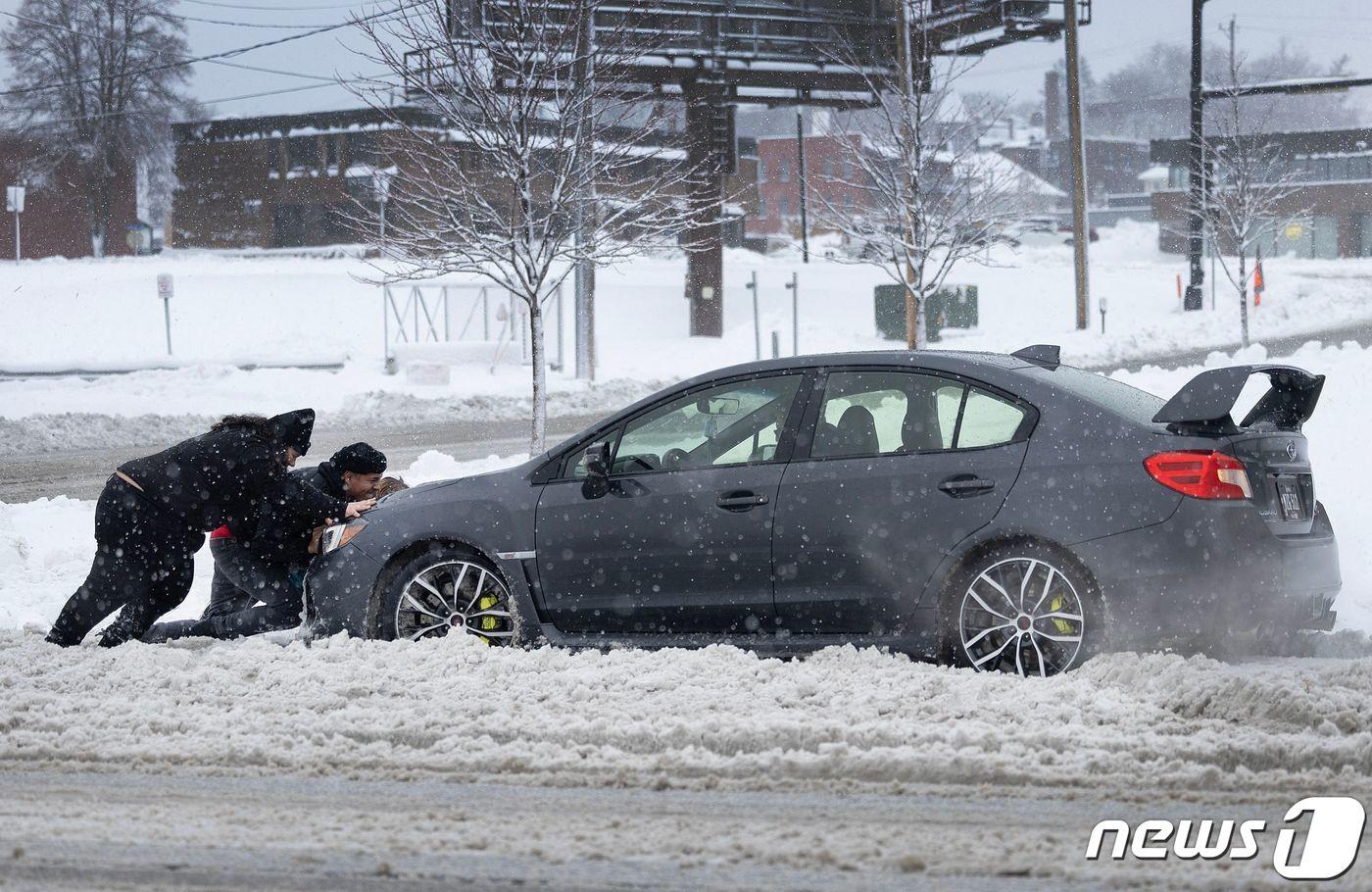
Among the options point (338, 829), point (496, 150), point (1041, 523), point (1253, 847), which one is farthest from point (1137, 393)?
point (496, 150)

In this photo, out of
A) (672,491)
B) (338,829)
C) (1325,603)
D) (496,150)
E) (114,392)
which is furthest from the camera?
(114,392)

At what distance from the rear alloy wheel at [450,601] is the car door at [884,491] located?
1417 mm

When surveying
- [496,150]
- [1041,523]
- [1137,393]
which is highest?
[496,150]

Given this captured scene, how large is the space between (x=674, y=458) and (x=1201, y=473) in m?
2.32

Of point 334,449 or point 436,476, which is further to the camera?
point 334,449

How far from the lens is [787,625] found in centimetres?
651

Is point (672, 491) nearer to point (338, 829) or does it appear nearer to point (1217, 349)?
point (338, 829)

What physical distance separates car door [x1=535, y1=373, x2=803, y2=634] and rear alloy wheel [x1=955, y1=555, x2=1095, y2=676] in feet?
2.91

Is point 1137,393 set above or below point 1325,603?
above

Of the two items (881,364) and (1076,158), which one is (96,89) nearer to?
(1076,158)

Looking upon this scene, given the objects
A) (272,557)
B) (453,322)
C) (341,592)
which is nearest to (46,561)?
(272,557)

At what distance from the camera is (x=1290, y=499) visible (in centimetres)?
627

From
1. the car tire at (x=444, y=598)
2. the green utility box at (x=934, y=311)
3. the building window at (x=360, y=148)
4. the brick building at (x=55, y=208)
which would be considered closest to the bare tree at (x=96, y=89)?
the brick building at (x=55, y=208)

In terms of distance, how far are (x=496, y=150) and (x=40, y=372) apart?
21775 millimetres
